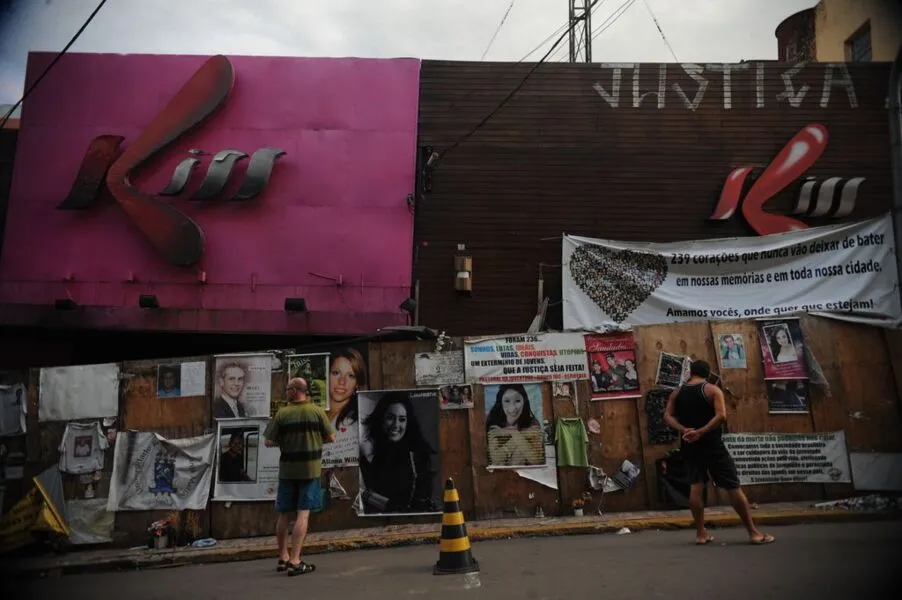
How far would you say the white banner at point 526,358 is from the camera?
9.23 m

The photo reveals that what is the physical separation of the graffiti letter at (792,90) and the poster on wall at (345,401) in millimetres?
9110

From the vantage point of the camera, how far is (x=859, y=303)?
35.6 ft

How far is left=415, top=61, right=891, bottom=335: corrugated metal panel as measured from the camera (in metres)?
12.9

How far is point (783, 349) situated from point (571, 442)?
2.80 meters

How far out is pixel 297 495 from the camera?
6.90m

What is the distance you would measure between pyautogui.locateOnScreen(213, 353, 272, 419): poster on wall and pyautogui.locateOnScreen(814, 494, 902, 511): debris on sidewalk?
6.47 m

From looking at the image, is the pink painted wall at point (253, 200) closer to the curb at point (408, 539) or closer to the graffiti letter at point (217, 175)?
the graffiti letter at point (217, 175)

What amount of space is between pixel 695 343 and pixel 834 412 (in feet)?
5.79

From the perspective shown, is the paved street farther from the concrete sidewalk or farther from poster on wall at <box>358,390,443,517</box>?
poster on wall at <box>358,390,443,517</box>

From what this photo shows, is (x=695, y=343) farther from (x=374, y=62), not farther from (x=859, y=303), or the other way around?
(x=374, y=62)

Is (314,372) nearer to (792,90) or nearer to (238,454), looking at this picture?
(238,454)

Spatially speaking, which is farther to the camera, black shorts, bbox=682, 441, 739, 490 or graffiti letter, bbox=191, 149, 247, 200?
graffiti letter, bbox=191, 149, 247, 200

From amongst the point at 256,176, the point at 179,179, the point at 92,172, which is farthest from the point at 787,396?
the point at 92,172

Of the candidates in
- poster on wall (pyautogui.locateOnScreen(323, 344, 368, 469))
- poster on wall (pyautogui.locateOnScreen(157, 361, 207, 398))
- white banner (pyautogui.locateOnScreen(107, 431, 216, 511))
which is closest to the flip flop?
poster on wall (pyautogui.locateOnScreen(323, 344, 368, 469))
